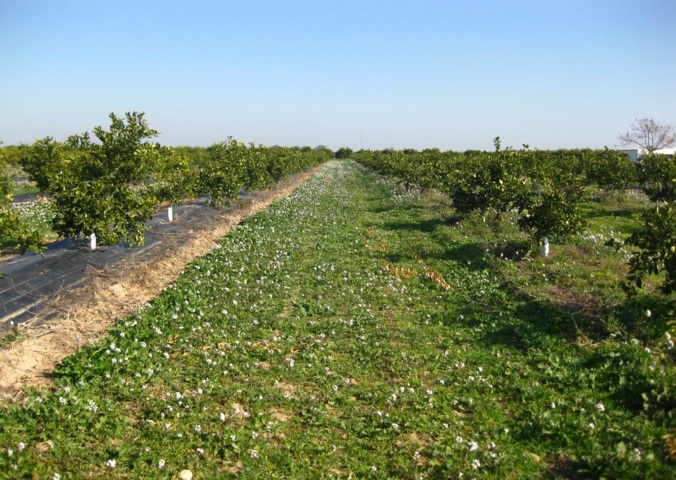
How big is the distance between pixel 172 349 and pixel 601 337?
7692mm

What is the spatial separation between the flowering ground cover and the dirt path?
20.3 inches

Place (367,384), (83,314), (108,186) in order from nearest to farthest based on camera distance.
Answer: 1. (367,384)
2. (83,314)
3. (108,186)

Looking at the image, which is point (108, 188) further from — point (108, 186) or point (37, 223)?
point (37, 223)

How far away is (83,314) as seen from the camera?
9.34 m

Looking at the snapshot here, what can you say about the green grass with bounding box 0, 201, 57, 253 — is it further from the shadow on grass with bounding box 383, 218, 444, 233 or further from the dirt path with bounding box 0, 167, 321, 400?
the shadow on grass with bounding box 383, 218, 444, 233

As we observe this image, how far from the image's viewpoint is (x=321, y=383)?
7.42 m

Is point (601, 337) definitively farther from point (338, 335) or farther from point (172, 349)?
point (172, 349)

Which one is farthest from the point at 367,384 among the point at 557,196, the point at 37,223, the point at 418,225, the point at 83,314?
the point at 37,223

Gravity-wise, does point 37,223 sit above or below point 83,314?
above

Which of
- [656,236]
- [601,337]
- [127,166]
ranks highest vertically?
[127,166]

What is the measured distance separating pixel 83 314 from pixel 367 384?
588 centimetres

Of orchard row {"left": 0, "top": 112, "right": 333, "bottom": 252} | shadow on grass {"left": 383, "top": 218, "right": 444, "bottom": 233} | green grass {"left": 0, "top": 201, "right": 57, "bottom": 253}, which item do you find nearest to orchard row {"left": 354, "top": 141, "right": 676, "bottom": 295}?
shadow on grass {"left": 383, "top": 218, "right": 444, "bottom": 233}

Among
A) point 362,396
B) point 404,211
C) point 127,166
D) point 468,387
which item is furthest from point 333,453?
point 404,211

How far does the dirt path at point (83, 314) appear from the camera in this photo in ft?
23.4
